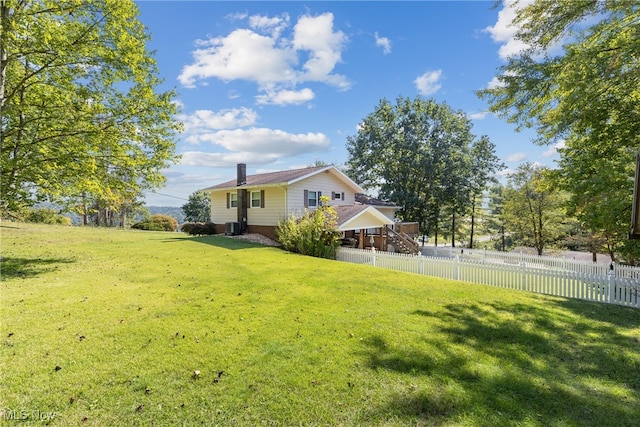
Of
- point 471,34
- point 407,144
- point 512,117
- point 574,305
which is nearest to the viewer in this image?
point 574,305

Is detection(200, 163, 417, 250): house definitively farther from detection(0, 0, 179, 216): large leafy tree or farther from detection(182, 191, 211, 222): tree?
detection(182, 191, 211, 222): tree

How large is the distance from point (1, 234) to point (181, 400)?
17596 millimetres

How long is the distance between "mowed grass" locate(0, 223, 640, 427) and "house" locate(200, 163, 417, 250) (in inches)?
406

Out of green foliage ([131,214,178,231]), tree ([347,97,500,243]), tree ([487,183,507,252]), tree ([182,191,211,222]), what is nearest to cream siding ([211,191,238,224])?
green foliage ([131,214,178,231])

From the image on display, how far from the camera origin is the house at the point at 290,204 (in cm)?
1839

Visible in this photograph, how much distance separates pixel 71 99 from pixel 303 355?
11.1m

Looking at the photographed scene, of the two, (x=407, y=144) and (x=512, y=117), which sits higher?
(x=407, y=144)

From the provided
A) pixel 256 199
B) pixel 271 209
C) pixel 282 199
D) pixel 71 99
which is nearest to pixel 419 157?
pixel 282 199

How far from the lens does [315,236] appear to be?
48.4ft

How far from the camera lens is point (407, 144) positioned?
29.5 metres

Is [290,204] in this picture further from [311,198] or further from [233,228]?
[233,228]

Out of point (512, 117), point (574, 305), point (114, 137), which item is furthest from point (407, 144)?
point (114, 137)

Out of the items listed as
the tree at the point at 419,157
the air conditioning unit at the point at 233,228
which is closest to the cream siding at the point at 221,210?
the air conditioning unit at the point at 233,228

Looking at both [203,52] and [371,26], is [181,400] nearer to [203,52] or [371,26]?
[203,52]
